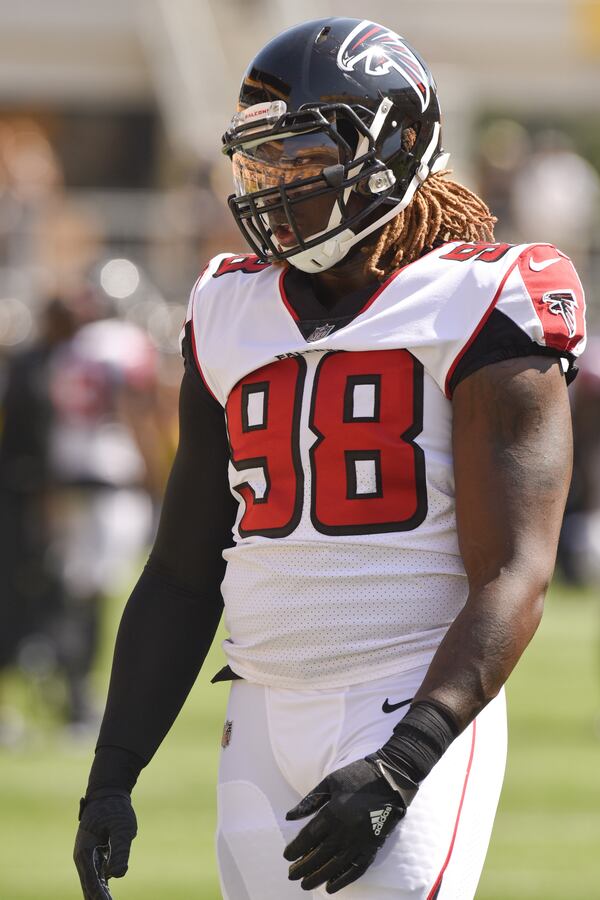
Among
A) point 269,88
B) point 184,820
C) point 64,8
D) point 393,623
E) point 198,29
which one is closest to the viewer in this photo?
point 393,623

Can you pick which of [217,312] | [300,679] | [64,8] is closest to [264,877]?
[300,679]

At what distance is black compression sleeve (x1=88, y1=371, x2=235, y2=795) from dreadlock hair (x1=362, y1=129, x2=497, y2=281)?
386 millimetres

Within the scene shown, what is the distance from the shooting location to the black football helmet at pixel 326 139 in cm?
289

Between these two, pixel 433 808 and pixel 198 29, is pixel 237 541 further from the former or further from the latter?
pixel 198 29

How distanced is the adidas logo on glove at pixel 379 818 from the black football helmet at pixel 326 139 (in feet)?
2.98

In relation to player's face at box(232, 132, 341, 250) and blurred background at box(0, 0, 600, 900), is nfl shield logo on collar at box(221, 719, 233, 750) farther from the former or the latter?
blurred background at box(0, 0, 600, 900)

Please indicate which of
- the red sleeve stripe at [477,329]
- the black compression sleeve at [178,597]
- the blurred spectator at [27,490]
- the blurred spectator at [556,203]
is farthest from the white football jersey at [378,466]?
the blurred spectator at [556,203]

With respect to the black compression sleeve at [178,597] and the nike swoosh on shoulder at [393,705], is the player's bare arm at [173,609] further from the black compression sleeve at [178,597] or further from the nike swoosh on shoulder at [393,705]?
the nike swoosh on shoulder at [393,705]

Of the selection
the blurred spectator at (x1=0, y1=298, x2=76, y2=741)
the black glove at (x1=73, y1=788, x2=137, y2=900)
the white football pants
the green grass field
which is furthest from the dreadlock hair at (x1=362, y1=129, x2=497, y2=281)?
the blurred spectator at (x1=0, y1=298, x2=76, y2=741)

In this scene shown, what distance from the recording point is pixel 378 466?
2.75 meters

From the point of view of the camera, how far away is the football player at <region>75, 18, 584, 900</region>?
263 centimetres

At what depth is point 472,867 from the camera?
276cm

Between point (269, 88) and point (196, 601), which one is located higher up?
point (269, 88)

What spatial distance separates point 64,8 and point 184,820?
57.7ft
